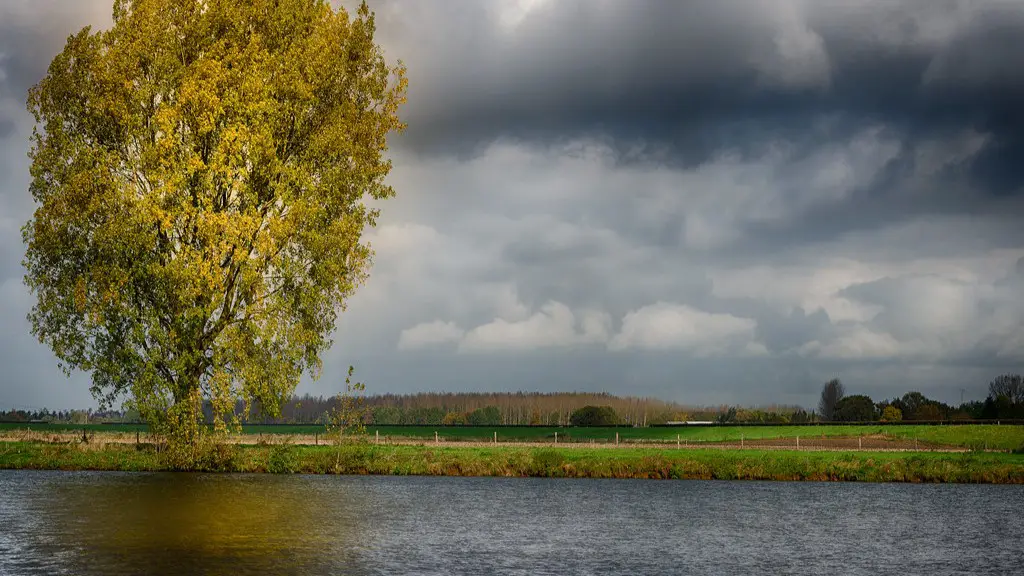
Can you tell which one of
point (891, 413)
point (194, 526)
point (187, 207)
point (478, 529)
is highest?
point (187, 207)

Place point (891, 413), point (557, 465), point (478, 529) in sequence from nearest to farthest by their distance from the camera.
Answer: point (478, 529), point (557, 465), point (891, 413)

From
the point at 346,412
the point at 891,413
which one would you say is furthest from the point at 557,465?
the point at 891,413

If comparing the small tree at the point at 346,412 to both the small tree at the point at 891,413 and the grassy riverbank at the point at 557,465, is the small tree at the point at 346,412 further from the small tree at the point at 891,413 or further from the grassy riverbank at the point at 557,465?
the small tree at the point at 891,413

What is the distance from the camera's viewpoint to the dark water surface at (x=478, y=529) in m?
23.9

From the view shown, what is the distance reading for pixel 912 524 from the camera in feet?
117

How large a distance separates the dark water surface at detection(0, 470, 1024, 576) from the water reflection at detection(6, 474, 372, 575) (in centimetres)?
Answer: 8

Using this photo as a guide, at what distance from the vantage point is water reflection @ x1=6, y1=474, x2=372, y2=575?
23.0 m

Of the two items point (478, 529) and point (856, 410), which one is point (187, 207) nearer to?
point (478, 529)

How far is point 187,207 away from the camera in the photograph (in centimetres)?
4616

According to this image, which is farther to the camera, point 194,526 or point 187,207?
point 187,207

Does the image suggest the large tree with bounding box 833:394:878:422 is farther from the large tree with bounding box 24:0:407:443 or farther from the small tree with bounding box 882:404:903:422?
the large tree with bounding box 24:0:407:443

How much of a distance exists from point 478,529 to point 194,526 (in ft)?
29.6

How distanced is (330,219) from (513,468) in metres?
19.9

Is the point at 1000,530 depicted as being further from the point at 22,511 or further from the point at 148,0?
the point at 148,0
